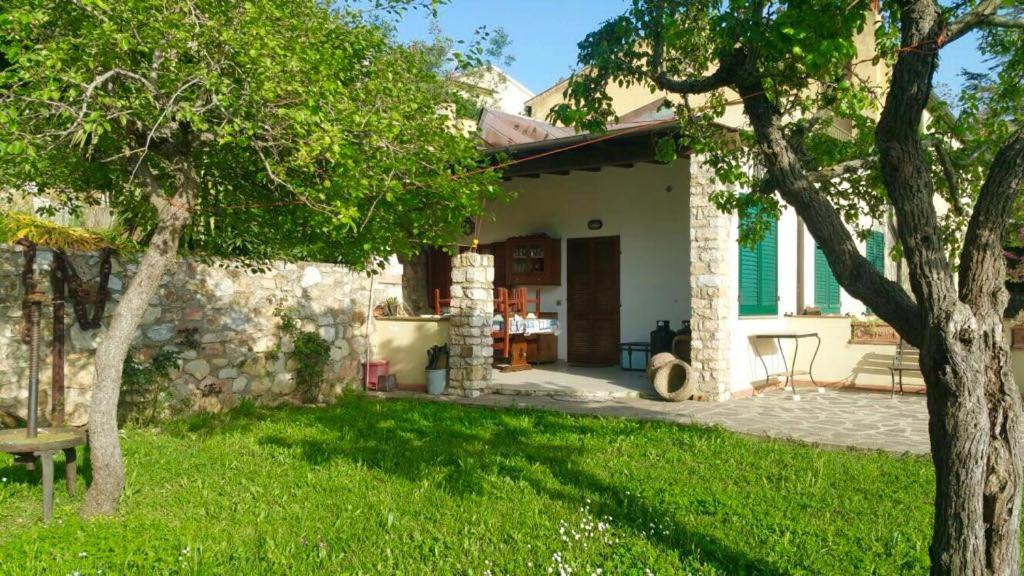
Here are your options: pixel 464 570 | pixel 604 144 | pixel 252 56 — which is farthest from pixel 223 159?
pixel 604 144

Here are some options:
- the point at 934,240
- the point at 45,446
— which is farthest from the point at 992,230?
the point at 45,446

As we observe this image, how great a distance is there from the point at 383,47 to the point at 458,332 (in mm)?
4308

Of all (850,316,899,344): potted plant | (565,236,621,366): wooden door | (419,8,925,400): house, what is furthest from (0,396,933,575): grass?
(565,236,621,366): wooden door

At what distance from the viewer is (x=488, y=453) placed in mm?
6270

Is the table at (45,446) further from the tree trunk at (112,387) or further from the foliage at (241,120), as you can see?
the foliage at (241,120)

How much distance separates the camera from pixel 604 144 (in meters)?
9.80

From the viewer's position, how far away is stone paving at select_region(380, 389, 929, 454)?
6.90 m

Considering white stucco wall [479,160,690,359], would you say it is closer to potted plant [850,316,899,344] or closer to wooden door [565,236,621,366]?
wooden door [565,236,621,366]

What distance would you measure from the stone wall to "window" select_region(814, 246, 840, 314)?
6986 mm

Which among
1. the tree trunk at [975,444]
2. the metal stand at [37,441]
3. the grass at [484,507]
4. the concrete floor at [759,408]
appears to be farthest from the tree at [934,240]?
the metal stand at [37,441]

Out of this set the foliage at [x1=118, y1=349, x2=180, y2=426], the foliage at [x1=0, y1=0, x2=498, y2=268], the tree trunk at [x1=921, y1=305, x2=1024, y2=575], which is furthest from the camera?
the foliage at [x1=118, y1=349, x2=180, y2=426]

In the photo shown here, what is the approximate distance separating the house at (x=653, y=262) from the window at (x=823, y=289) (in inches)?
1.3

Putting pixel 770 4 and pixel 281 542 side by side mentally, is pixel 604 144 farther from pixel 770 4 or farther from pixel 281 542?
pixel 281 542

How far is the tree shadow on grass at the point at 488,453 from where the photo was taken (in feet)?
14.2
